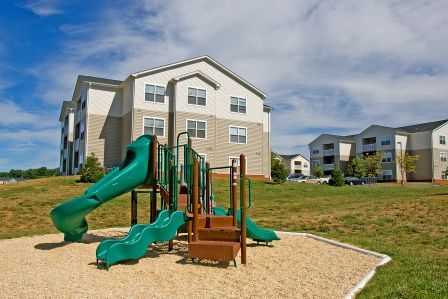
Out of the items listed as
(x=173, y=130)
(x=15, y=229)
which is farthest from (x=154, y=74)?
(x=15, y=229)

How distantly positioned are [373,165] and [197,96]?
37.5 metres

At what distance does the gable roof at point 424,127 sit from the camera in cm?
5995

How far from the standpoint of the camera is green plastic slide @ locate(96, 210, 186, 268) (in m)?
6.79

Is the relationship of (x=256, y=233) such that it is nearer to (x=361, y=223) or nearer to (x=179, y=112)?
(x=361, y=223)

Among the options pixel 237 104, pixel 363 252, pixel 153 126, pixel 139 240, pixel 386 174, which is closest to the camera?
pixel 139 240

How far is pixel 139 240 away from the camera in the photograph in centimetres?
713

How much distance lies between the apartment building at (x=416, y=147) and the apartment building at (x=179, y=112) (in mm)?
35231

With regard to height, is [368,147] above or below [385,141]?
below

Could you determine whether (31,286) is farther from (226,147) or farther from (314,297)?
(226,147)

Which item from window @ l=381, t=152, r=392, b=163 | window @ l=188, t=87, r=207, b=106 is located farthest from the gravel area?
window @ l=381, t=152, r=392, b=163

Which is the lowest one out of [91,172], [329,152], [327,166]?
Answer: [91,172]

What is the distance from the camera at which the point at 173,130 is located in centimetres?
2939

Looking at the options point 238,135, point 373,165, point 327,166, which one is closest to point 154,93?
point 238,135

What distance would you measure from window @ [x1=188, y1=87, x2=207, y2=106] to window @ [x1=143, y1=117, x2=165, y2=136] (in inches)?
109
